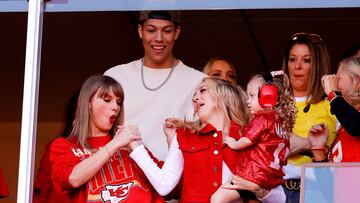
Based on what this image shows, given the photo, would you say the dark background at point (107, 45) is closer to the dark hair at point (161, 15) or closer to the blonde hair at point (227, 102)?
the dark hair at point (161, 15)

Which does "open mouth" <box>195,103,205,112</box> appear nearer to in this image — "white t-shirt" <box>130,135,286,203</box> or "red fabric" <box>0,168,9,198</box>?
"white t-shirt" <box>130,135,286,203</box>

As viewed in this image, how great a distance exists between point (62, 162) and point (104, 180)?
0.81 ft

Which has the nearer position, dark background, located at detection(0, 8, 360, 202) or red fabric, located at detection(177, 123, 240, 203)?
red fabric, located at detection(177, 123, 240, 203)

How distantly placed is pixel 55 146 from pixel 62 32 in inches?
45.8

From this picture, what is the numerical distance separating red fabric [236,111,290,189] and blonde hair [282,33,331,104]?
0.55 meters

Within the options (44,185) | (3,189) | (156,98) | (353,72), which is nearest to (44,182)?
(44,185)

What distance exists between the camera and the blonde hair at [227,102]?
6824mm

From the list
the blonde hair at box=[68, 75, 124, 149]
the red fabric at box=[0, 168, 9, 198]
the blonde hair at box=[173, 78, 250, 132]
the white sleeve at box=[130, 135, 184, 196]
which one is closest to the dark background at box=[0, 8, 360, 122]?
the blonde hair at box=[68, 75, 124, 149]

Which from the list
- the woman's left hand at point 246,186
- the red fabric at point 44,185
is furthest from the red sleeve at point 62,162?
the woman's left hand at point 246,186

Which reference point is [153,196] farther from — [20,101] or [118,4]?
[20,101]

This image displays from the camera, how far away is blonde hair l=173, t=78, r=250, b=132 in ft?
22.4

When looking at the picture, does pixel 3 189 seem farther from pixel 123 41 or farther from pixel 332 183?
pixel 332 183

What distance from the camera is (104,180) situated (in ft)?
22.4

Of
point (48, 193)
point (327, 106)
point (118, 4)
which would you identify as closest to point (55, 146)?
point (48, 193)
